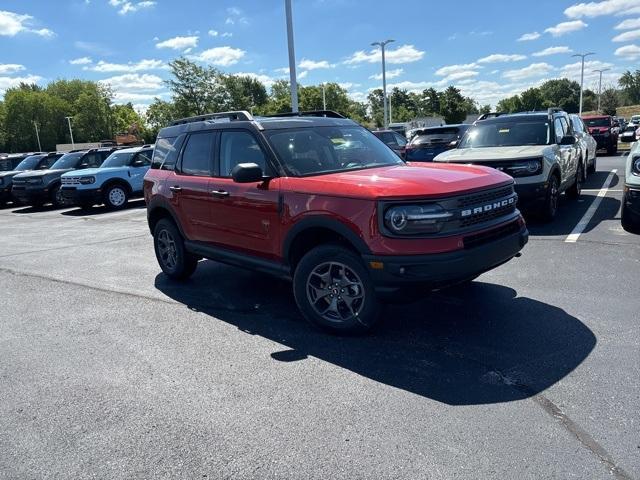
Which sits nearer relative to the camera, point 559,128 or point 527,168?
point 527,168

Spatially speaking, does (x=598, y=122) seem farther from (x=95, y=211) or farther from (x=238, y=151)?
(x=238, y=151)

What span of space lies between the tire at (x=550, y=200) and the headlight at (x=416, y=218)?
508 centimetres

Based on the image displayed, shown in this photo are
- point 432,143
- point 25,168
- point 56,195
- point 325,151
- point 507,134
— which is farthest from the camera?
point 25,168

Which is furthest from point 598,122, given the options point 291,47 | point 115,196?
point 115,196

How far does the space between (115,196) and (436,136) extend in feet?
32.0

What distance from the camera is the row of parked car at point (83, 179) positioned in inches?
609

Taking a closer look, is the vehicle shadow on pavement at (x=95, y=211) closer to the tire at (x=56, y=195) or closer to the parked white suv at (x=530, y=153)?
the tire at (x=56, y=195)

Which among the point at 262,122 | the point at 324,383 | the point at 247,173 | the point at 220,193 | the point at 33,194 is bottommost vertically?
the point at 324,383

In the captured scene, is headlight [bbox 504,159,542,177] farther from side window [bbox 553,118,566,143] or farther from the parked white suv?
side window [bbox 553,118,566,143]

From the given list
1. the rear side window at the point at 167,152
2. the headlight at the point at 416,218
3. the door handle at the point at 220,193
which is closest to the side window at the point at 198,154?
the rear side window at the point at 167,152

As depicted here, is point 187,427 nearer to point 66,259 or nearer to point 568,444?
point 568,444

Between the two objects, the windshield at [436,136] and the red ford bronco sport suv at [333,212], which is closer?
the red ford bronco sport suv at [333,212]

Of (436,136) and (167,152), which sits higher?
(167,152)

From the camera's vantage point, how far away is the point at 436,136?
13680 mm
